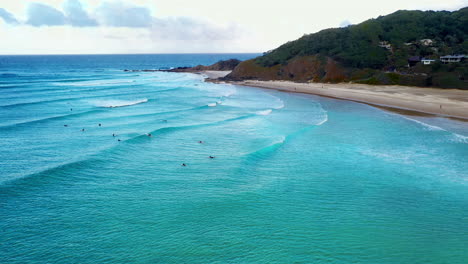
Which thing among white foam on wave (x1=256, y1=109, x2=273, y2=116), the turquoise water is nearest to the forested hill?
white foam on wave (x1=256, y1=109, x2=273, y2=116)

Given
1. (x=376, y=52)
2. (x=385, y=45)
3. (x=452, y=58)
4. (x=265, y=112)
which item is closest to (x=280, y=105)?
(x=265, y=112)

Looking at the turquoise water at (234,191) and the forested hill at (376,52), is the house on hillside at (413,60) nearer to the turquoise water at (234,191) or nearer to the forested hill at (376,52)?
the forested hill at (376,52)

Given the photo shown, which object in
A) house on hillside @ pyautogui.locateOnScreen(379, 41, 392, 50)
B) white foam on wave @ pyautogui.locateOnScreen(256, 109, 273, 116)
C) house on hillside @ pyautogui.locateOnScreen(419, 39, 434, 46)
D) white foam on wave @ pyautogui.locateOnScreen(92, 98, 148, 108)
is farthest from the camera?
house on hillside @ pyautogui.locateOnScreen(379, 41, 392, 50)

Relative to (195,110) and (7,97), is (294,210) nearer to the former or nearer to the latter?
(195,110)

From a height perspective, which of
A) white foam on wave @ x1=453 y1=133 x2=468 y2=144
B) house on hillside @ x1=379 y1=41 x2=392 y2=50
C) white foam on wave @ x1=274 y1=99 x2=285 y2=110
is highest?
house on hillside @ x1=379 y1=41 x2=392 y2=50

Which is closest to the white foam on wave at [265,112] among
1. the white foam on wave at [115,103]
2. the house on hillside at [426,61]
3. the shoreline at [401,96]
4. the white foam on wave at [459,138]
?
the shoreline at [401,96]

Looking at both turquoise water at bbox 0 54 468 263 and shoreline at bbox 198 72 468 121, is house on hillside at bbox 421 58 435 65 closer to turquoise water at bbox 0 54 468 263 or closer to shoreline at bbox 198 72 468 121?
shoreline at bbox 198 72 468 121
